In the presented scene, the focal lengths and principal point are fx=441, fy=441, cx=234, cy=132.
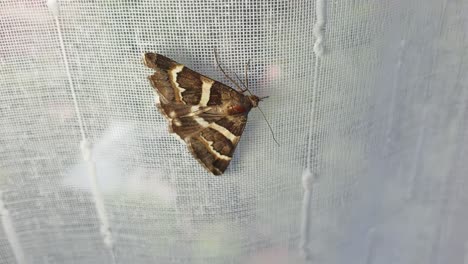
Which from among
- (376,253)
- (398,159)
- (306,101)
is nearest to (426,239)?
(376,253)

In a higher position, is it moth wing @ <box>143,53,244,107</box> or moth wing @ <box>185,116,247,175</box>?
moth wing @ <box>143,53,244,107</box>

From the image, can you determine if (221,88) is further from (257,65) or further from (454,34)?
(454,34)

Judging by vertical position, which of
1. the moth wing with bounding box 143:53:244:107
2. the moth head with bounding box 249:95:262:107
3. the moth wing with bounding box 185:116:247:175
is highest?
the moth wing with bounding box 143:53:244:107
